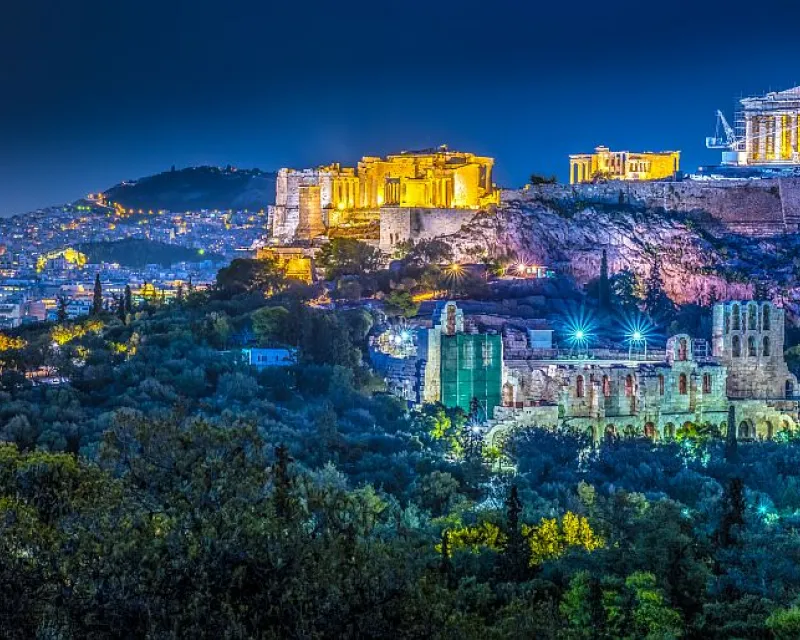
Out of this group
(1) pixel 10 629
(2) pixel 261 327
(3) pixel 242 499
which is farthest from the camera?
(2) pixel 261 327

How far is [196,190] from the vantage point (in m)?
144

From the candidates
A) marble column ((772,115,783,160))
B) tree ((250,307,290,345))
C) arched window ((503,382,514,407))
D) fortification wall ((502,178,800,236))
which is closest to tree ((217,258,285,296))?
tree ((250,307,290,345))

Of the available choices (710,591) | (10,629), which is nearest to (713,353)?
(710,591)

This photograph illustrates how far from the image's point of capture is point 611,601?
25.8 m

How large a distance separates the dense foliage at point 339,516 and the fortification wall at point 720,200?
Result: 18.0 m

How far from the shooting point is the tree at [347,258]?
64250 millimetres

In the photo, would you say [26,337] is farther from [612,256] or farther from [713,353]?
[713,353]

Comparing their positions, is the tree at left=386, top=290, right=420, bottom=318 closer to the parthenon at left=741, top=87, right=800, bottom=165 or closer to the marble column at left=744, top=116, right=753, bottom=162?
the marble column at left=744, top=116, right=753, bottom=162

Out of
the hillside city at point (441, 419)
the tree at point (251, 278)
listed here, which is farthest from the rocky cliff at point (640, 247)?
the tree at point (251, 278)

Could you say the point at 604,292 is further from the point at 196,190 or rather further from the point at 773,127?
the point at 196,190

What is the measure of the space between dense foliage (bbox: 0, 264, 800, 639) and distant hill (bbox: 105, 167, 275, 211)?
88343 millimetres

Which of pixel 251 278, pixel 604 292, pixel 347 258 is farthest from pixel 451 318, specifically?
pixel 347 258

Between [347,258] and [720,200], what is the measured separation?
44.3ft

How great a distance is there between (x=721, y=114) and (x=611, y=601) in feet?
169
